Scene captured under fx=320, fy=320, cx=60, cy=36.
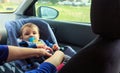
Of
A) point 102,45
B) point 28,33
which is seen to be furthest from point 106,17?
point 28,33

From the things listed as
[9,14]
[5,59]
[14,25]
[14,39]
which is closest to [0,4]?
[9,14]

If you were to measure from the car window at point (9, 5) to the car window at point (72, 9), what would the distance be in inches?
15.2

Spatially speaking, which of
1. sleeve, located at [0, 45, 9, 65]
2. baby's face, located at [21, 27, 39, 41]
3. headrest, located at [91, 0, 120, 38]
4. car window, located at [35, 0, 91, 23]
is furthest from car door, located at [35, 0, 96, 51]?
headrest, located at [91, 0, 120, 38]

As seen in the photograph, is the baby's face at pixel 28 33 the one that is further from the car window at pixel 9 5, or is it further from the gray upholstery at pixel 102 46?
the gray upholstery at pixel 102 46

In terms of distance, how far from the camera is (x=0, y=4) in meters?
3.23

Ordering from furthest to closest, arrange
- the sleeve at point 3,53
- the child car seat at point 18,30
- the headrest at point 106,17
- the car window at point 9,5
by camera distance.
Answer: the car window at point 9,5
the child car seat at point 18,30
the sleeve at point 3,53
the headrest at point 106,17

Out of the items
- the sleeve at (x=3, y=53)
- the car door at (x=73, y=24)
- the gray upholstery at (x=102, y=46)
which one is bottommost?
the car door at (x=73, y=24)

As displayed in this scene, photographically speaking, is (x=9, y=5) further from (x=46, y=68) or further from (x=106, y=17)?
(x=106, y=17)

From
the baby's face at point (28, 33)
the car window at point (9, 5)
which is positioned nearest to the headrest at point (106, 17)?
the baby's face at point (28, 33)

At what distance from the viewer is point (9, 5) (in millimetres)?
3336

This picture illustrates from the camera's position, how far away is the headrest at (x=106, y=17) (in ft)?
4.15

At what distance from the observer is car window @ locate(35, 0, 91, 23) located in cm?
277

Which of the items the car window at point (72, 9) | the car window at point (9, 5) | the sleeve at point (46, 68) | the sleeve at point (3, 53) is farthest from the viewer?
the car window at point (9, 5)

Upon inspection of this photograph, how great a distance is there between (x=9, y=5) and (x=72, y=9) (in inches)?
29.9
